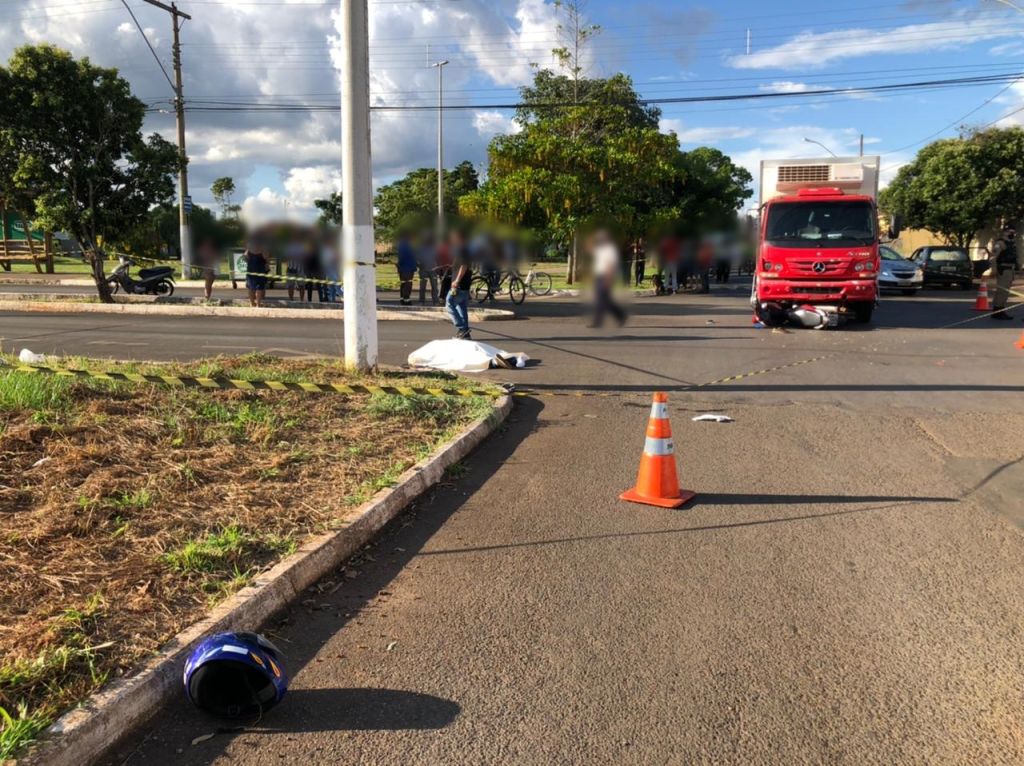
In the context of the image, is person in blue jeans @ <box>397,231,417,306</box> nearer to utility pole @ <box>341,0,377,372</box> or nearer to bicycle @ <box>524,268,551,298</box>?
bicycle @ <box>524,268,551,298</box>

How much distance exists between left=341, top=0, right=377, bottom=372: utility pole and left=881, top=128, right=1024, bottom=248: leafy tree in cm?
3697

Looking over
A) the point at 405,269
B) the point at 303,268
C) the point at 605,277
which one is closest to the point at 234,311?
the point at 303,268

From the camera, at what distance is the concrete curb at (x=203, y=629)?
8.45 feet

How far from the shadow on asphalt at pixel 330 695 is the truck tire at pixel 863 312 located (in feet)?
44.0

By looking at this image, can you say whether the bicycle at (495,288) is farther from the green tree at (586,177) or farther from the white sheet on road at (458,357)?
the white sheet on road at (458,357)

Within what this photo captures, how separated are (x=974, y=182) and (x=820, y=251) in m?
27.7

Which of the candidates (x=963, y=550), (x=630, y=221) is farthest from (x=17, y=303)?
(x=963, y=550)

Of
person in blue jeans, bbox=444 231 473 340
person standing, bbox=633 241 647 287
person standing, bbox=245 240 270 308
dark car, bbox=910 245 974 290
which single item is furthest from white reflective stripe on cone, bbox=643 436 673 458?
dark car, bbox=910 245 974 290

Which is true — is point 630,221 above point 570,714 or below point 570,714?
above

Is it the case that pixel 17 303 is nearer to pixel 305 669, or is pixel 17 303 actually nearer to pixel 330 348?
pixel 330 348

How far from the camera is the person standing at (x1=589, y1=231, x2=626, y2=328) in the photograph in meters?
4.98

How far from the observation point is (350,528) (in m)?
4.46

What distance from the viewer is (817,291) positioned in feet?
50.9

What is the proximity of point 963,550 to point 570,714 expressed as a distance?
9.52 feet
